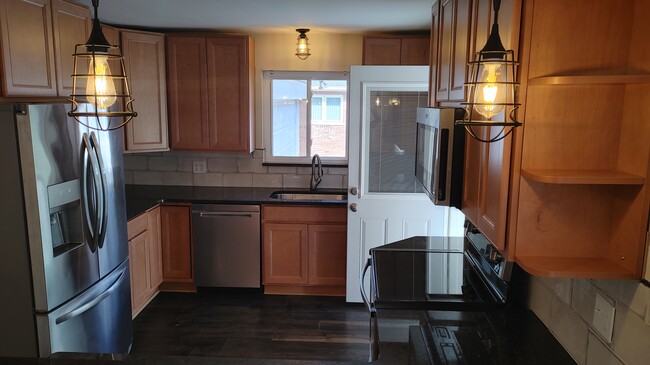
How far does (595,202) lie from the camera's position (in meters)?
1.34

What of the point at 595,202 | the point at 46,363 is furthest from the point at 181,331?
the point at 595,202

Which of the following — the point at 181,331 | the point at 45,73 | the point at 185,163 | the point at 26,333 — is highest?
the point at 45,73

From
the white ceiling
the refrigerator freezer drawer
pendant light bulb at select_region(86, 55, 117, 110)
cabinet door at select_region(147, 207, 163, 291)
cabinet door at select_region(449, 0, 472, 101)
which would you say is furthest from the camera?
cabinet door at select_region(147, 207, 163, 291)

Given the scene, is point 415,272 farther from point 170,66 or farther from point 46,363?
point 170,66

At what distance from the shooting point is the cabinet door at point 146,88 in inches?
143

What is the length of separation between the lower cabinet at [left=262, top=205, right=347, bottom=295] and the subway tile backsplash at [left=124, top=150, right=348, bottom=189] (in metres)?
0.54

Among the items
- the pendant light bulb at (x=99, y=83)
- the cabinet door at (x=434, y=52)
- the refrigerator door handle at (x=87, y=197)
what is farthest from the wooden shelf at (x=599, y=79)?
the refrigerator door handle at (x=87, y=197)

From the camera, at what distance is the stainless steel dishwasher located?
3.81m

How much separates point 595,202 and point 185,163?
11.9 ft

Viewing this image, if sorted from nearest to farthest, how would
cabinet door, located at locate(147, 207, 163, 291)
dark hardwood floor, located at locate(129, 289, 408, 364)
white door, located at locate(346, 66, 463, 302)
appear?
1. dark hardwood floor, located at locate(129, 289, 408, 364)
2. white door, located at locate(346, 66, 463, 302)
3. cabinet door, located at locate(147, 207, 163, 291)

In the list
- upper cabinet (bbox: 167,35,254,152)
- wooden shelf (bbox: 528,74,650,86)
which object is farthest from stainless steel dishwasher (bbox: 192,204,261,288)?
wooden shelf (bbox: 528,74,650,86)

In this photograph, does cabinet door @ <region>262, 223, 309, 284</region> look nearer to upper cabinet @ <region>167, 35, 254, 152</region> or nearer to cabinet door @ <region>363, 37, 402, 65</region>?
upper cabinet @ <region>167, 35, 254, 152</region>

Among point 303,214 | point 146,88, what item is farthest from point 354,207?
point 146,88

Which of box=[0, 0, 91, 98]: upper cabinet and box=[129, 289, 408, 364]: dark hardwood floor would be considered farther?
box=[129, 289, 408, 364]: dark hardwood floor
